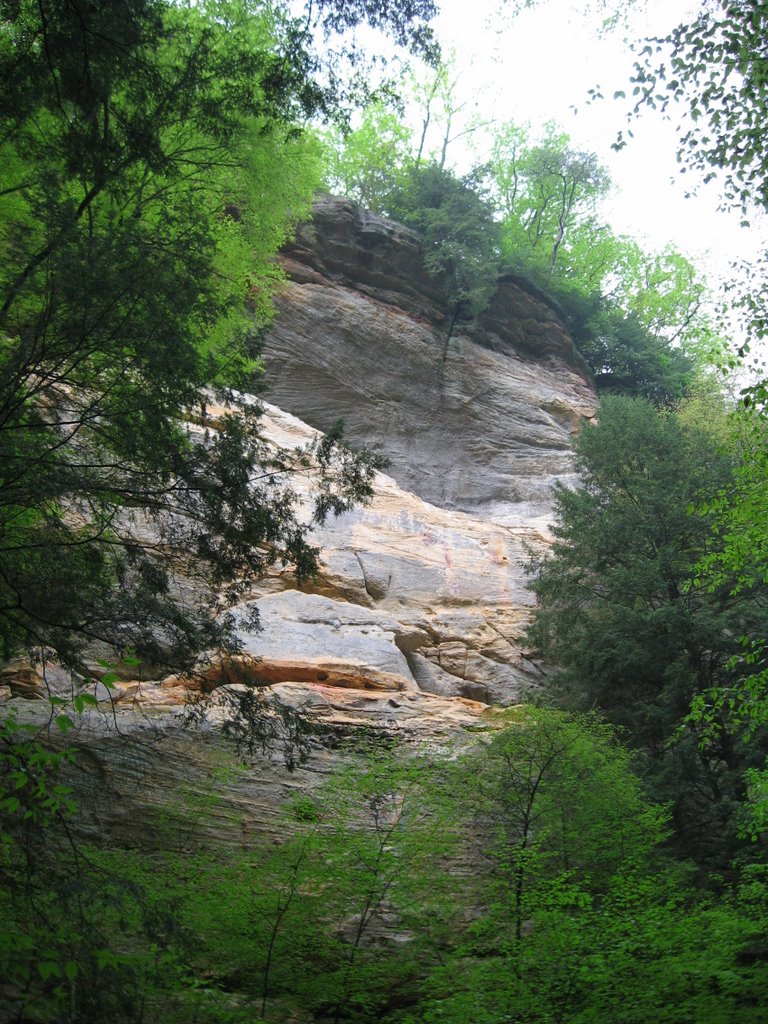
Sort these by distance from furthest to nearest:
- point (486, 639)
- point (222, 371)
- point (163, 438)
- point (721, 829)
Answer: point (486, 639), point (721, 829), point (222, 371), point (163, 438)

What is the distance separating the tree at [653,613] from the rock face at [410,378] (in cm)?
527

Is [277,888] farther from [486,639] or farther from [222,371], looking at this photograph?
[486,639]

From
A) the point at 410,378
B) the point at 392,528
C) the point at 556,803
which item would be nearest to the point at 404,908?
the point at 556,803

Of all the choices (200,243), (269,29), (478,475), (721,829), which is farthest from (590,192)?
(200,243)

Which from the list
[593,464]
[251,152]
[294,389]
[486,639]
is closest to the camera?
[251,152]

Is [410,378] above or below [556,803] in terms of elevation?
above

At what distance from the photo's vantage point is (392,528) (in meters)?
20.2

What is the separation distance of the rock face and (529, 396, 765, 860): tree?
5.27 metres

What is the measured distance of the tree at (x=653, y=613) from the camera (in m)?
13.7

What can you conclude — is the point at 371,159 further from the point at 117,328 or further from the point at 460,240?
the point at 117,328

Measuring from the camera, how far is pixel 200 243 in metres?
8.18

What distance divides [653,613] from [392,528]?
681 cm

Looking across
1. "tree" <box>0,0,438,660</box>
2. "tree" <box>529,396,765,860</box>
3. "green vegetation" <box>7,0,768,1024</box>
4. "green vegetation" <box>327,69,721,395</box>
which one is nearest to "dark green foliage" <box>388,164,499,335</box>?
"green vegetation" <box>327,69,721,395</box>

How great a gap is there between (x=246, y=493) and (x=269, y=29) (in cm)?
1023
